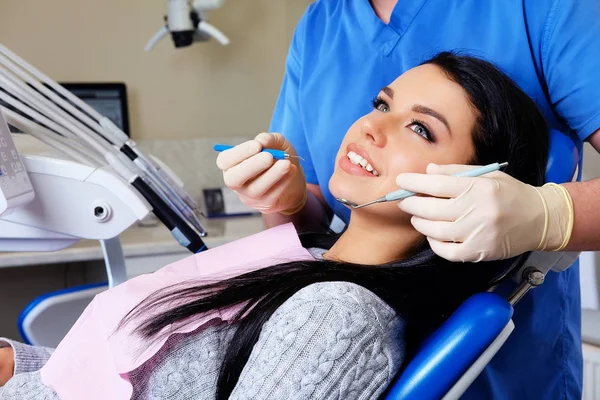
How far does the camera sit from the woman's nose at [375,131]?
98 cm

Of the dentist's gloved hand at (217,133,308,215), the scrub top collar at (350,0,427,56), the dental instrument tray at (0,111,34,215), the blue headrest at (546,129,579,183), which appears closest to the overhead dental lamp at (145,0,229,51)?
the scrub top collar at (350,0,427,56)

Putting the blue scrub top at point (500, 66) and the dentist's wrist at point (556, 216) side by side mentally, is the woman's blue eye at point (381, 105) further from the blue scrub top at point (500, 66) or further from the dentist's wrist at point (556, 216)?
the dentist's wrist at point (556, 216)

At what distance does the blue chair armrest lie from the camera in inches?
29.6

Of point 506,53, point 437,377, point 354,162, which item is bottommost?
point 437,377

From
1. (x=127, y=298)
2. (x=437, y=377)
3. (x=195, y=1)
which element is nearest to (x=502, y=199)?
(x=437, y=377)

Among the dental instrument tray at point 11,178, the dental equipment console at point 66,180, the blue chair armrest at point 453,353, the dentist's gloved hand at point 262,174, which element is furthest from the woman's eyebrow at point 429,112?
the dental instrument tray at point 11,178

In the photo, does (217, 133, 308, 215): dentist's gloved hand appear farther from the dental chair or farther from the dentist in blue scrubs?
the dental chair

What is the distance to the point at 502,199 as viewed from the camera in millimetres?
773

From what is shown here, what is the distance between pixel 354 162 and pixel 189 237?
39 cm

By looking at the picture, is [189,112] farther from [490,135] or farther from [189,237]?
[490,135]

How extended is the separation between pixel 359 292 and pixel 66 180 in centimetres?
56

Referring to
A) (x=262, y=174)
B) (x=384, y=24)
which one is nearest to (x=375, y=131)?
(x=262, y=174)

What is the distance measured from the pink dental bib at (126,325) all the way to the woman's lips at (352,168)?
173mm

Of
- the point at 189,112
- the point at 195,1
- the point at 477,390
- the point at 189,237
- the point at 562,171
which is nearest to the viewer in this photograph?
the point at 562,171
